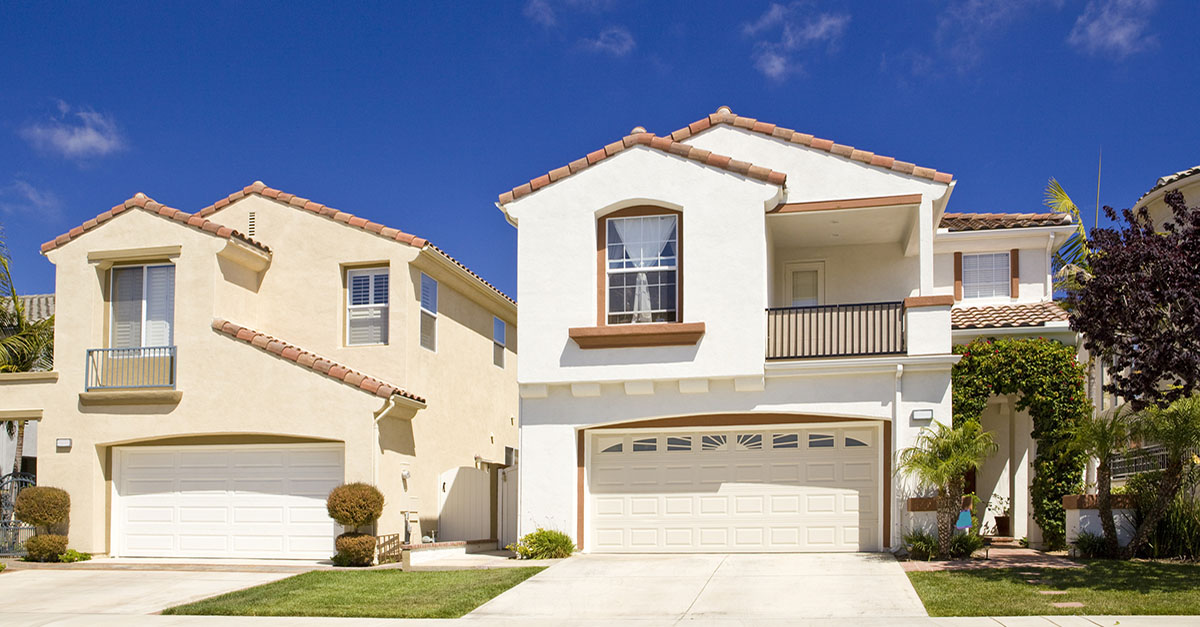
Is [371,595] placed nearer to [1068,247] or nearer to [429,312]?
[429,312]

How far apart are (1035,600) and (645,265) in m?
8.17

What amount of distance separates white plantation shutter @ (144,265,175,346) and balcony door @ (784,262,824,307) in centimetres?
1119

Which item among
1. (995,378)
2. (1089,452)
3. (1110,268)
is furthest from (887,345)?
(1110,268)

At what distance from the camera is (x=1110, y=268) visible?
13.7 m

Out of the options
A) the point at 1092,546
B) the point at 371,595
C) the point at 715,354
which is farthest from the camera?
the point at 715,354

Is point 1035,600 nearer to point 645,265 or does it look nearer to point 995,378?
point 995,378

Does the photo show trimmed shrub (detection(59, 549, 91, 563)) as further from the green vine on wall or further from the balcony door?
the green vine on wall

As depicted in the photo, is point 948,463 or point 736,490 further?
point 736,490

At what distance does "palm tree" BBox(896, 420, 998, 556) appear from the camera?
54.6 feet

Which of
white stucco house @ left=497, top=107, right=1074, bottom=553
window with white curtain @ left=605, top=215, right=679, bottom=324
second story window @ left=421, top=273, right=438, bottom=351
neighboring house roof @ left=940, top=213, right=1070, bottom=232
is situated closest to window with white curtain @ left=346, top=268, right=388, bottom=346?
second story window @ left=421, top=273, right=438, bottom=351

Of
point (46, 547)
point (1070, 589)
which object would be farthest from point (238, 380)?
point (1070, 589)

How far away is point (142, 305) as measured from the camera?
68.4ft

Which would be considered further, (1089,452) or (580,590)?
(1089,452)

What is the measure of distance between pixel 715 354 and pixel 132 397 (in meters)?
10.3
